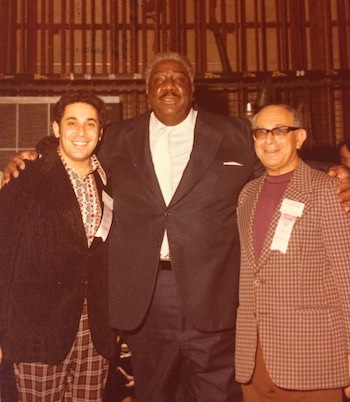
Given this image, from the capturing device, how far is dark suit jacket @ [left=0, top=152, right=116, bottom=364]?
6.45ft

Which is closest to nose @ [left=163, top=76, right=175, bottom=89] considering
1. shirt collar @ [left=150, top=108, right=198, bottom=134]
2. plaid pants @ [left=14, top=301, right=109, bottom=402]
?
shirt collar @ [left=150, top=108, right=198, bottom=134]

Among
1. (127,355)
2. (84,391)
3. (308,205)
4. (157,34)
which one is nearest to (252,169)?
(308,205)

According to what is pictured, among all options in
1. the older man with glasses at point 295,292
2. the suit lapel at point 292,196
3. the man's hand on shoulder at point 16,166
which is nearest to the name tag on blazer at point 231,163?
the older man with glasses at point 295,292

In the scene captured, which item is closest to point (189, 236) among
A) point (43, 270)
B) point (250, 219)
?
point (250, 219)

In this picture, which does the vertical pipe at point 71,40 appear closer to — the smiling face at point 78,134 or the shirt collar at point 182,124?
the shirt collar at point 182,124

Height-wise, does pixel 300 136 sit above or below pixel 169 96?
below

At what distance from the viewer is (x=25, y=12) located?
6.56 metres

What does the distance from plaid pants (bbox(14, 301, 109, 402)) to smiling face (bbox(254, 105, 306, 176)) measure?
3.41ft

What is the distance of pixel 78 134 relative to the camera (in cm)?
213

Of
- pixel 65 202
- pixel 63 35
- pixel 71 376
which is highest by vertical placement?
pixel 63 35

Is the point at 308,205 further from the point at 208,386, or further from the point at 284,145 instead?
→ the point at 208,386

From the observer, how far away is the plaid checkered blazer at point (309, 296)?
1.79 meters

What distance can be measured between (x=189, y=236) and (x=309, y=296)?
0.64m

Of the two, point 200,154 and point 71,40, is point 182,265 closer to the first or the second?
point 200,154
